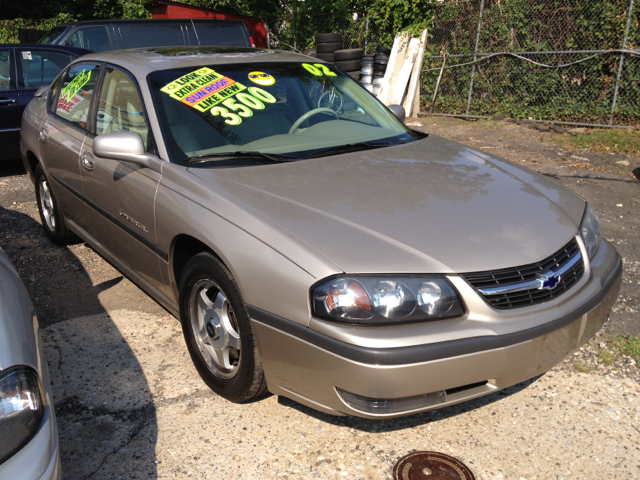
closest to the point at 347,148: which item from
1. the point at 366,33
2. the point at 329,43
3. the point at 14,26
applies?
the point at 366,33

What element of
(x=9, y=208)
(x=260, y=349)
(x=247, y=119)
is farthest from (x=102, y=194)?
(x=9, y=208)

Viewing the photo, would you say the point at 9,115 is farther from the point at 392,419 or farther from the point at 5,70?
the point at 392,419

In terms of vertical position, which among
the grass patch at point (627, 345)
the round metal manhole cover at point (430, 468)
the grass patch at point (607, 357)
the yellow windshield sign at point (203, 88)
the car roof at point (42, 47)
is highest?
the car roof at point (42, 47)

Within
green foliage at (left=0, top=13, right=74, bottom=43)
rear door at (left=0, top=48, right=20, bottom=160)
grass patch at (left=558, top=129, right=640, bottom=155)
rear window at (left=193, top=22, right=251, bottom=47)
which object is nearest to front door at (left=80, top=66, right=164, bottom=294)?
rear door at (left=0, top=48, right=20, bottom=160)

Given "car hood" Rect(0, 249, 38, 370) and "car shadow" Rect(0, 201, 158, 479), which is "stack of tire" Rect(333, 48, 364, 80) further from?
"car hood" Rect(0, 249, 38, 370)

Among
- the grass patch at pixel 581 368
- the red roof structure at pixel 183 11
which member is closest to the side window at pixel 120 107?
the grass patch at pixel 581 368

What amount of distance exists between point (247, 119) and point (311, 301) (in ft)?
4.92

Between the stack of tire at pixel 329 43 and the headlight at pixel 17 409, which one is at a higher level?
the stack of tire at pixel 329 43

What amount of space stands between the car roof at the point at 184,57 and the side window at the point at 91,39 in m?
6.08

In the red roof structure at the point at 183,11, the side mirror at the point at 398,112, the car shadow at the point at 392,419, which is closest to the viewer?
the car shadow at the point at 392,419

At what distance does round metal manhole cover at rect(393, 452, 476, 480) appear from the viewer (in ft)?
7.93

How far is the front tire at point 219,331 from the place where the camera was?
257 centimetres

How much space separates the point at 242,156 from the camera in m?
3.12

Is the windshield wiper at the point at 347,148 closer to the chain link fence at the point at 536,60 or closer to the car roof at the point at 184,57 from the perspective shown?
the car roof at the point at 184,57
